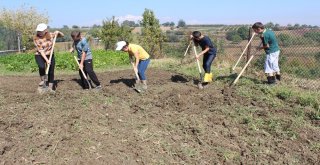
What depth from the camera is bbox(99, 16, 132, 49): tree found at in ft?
73.0

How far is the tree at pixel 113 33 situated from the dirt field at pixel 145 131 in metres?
14.3

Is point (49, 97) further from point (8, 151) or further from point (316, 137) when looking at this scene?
point (316, 137)

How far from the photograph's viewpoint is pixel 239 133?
597 centimetres

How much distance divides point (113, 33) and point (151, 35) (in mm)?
2521

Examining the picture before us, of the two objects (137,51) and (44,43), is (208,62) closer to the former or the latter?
(137,51)

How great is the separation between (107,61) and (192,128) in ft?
33.6

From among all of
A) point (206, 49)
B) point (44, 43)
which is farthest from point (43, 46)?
point (206, 49)

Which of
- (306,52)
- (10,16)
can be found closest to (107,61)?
(306,52)

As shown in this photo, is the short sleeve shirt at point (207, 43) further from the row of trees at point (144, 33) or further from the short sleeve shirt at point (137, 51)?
the row of trees at point (144, 33)

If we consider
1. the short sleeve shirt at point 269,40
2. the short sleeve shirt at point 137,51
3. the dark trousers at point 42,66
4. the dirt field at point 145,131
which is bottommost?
the dirt field at point 145,131

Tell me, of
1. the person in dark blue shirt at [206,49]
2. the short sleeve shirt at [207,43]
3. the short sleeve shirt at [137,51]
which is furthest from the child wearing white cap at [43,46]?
the short sleeve shirt at [207,43]

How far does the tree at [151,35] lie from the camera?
68.5 feet

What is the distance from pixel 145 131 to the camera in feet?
19.0

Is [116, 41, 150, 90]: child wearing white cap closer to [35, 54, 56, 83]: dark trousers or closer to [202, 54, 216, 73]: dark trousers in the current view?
[202, 54, 216, 73]: dark trousers
